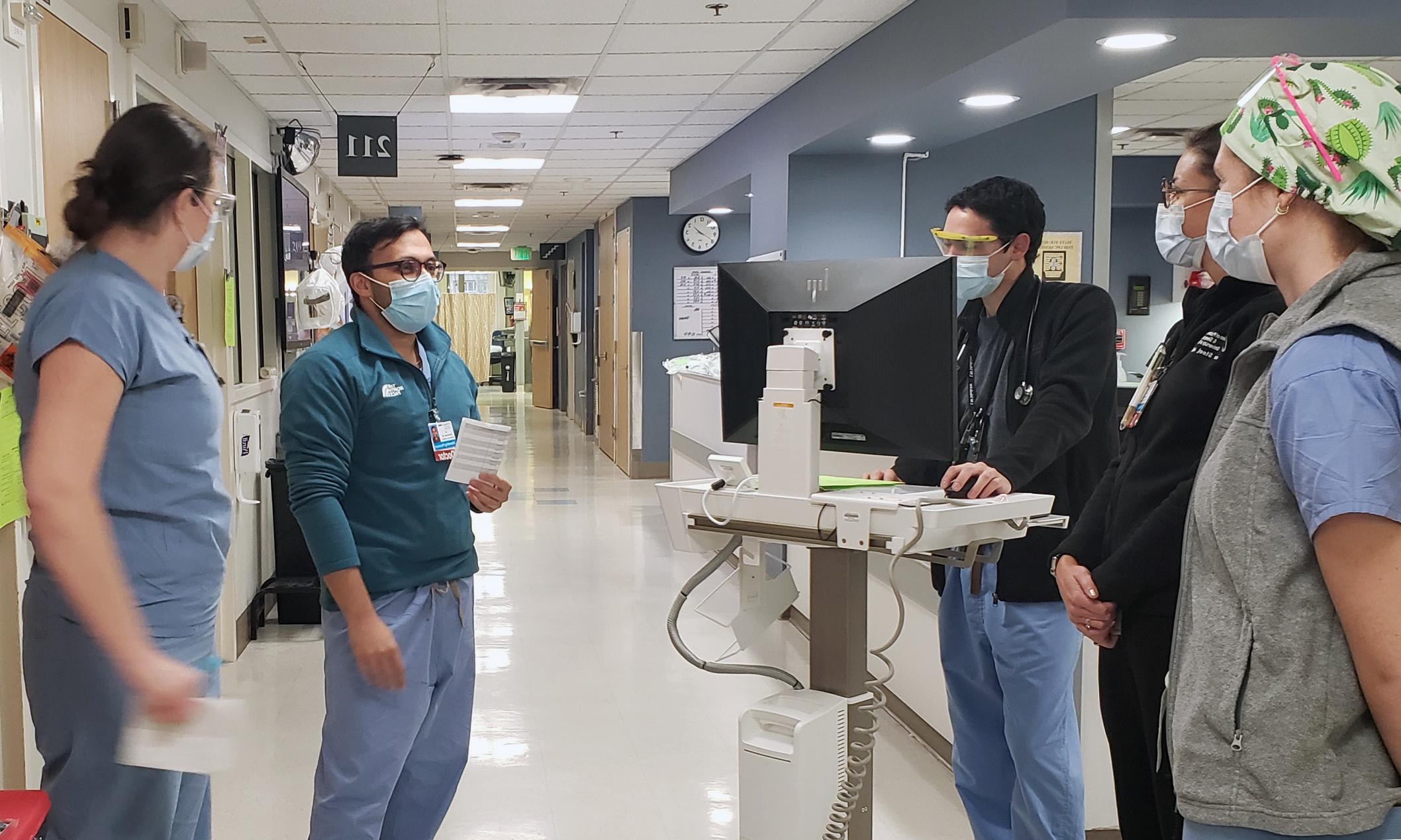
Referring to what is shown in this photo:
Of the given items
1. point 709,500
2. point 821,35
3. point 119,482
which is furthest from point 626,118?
point 119,482

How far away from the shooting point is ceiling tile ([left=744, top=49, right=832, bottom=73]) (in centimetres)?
514

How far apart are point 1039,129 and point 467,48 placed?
2.82m

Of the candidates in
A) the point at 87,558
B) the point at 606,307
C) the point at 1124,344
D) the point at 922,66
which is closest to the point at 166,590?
the point at 87,558

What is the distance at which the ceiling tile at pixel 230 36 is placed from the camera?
4.52 metres

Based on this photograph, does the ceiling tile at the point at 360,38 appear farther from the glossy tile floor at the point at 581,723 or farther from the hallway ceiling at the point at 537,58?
the glossy tile floor at the point at 581,723

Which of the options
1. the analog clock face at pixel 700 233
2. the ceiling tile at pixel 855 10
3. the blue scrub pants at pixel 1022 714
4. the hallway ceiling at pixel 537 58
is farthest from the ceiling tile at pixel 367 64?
the analog clock face at pixel 700 233

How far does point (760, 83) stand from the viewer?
19.1ft

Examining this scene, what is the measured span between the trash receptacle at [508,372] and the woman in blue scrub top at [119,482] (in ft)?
72.6

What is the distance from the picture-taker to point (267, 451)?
241 inches

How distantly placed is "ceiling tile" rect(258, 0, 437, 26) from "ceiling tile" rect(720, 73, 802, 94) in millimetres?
1759

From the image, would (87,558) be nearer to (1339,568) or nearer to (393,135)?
(1339,568)

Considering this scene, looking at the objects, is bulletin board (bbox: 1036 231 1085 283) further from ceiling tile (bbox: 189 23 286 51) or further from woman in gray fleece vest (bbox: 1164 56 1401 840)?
woman in gray fleece vest (bbox: 1164 56 1401 840)

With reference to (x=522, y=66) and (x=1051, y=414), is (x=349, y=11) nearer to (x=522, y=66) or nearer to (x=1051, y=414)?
(x=522, y=66)

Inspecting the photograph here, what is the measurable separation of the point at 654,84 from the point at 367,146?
5.36ft
